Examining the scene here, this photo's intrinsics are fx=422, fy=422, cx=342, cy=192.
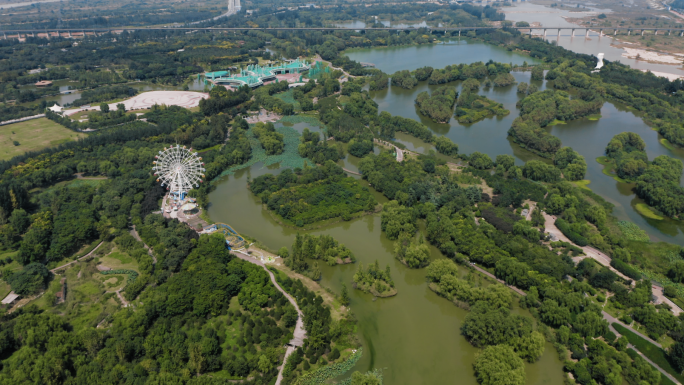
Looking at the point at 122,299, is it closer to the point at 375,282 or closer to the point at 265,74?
the point at 375,282

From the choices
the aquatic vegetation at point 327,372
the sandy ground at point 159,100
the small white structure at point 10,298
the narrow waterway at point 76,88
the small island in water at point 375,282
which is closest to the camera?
the aquatic vegetation at point 327,372

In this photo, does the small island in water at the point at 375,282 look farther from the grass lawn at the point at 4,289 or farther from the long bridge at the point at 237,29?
the long bridge at the point at 237,29

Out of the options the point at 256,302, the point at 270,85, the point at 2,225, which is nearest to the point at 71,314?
the point at 256,302

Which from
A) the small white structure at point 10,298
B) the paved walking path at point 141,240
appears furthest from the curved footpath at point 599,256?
the small white structure at point 10,298

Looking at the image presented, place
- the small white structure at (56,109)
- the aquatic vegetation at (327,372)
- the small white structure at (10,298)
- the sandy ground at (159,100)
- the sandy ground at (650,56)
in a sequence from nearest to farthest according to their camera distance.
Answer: the aquatic vegetation at (327,372), the small white structure at (10,298), the small white structure at (56,109), the sandy ground at (159,100), the sandy ground at (650,56)

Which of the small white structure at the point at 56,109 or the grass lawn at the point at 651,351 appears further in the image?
the small white structure at the point at 56,109

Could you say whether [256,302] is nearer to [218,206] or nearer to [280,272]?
[280,272]
